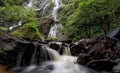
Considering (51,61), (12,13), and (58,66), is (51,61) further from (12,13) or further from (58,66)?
(12,13)

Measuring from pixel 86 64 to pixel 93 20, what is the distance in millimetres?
5414

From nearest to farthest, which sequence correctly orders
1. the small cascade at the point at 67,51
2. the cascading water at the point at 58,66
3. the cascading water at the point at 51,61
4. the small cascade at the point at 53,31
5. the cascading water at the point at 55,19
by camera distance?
the cascading water at the point at 58,66, the cascading water at the point at 51,61, the small cascade at the point at 67,51, the small cascade at the point at 53,31, the cascading water at the point at 55,19

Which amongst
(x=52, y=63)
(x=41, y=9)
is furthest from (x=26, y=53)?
(x=41, y=9)

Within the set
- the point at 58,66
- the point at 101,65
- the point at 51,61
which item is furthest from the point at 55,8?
the point at 101,65

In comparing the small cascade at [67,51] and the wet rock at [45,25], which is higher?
the wet rock at [45,25]

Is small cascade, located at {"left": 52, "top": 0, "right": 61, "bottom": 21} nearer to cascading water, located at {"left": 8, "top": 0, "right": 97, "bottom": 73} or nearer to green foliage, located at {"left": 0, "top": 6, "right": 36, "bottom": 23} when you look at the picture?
green foliage, located at {"left": 0, "top": 6, "right": 36, "bottom": 23}

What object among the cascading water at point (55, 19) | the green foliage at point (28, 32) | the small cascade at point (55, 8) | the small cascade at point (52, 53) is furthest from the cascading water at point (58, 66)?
the small cascade at point (55, 8)

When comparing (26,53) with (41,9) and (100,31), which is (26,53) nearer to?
(100,31)

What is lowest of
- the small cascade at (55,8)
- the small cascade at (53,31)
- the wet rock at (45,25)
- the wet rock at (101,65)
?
the wet rock at (101,65)

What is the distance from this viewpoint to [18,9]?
20.3 m

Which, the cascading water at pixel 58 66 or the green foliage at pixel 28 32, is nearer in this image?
the cascading water at pixel 58 66

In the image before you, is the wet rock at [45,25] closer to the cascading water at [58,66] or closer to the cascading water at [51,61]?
the cascading water at [51,61]

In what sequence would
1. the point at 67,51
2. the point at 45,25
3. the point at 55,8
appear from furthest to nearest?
the point at 55,8
the point at 45,25
the point at 67,51

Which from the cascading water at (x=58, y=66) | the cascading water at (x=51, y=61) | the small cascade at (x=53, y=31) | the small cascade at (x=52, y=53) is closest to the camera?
the cascading water at (x=58, y=66)
